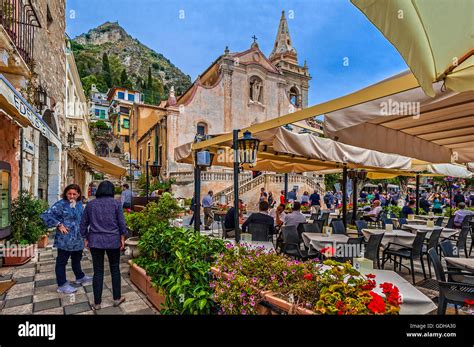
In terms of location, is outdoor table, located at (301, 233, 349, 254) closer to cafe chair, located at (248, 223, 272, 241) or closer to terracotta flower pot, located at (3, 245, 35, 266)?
cafe chair, located at (248, 223, 272, 241)

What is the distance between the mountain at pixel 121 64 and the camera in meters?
78.0

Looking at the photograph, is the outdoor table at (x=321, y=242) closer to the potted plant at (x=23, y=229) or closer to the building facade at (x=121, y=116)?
the potted plant at (x=23, y=229)

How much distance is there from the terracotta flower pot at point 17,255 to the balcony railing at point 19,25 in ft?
13.2

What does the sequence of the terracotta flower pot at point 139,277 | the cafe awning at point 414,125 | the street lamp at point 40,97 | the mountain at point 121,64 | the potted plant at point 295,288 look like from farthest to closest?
the mountain at point 121,64 < the street lamp at point 40,97 < the terracotta flower pot at point 139,277 < the cafe awning at point 414,125 < the potted plant at point 295,288

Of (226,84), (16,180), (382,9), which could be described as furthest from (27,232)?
(226,84)

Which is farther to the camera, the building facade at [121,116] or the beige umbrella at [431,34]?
the building facade at [121,116]

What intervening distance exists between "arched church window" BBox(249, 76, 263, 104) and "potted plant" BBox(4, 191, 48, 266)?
2474 centimetres

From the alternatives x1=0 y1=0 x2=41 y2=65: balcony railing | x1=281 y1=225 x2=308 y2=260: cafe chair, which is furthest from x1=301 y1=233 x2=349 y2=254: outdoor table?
x1=0 y1=0 x2=41 y2=65: balcony railing

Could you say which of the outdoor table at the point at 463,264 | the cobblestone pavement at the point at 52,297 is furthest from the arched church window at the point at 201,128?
the outdoor table at the point at 463,264

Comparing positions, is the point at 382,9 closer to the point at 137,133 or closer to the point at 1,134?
the point at 1,134

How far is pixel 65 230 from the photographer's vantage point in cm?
415

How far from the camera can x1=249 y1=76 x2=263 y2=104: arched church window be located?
94.9ft

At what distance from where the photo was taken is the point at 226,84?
2727 cm
